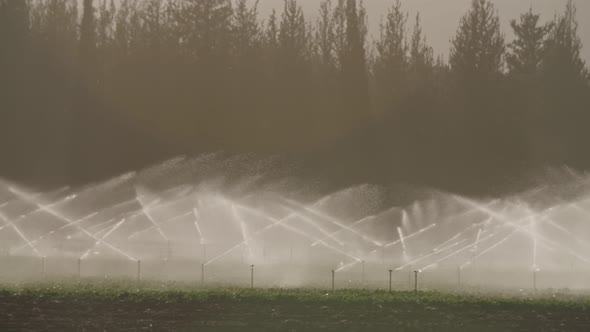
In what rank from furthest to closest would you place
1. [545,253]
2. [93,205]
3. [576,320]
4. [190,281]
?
[93,205], [545,253], [190,281], [576,320]

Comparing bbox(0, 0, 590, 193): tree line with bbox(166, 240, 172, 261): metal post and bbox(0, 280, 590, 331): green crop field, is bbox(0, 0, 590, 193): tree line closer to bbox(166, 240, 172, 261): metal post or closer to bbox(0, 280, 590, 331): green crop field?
bbox(166, 240, 172, 261): metal post

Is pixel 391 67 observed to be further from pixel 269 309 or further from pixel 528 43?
pixel 269 309

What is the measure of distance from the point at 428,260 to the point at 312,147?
77.4ft

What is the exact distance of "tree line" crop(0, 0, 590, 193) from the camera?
63.1 meters

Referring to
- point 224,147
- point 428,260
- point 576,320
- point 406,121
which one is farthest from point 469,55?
point 576,320

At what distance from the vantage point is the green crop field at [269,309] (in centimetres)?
2020

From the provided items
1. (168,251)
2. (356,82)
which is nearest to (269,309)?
(168,251)

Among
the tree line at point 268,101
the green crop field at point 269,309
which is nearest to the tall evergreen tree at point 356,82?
the tree line at point 268,101

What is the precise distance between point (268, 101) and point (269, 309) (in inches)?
1777

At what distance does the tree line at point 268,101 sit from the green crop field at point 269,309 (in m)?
37.5

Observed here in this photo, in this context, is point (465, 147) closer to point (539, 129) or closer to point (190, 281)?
point (539, 129)

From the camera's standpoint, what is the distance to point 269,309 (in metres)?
22.7

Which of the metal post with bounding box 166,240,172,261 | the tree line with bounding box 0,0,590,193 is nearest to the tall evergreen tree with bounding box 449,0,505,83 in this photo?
the tree line with bounding box 0,0,590,193

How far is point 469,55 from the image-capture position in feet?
222
